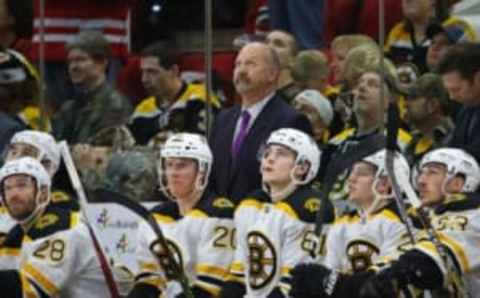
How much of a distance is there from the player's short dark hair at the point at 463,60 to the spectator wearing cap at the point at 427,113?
292mm

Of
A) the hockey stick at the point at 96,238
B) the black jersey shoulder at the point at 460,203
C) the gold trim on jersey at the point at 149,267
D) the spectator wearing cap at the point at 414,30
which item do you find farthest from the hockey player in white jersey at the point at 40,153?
the black jersey shoulder at the point at 460,203

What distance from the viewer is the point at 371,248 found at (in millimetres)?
13148

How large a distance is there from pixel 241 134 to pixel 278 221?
931mm

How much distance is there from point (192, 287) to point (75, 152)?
1.80m

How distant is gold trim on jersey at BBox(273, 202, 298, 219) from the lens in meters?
13.5

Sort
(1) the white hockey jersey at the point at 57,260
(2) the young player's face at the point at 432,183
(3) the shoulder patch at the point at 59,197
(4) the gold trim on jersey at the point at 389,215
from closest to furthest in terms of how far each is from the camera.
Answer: (2) the young player's face at the point at 432,183, (4) the gold trim on jersey at the point at 389,215, (1) the white hockey jersey at the point at 57,260, (3) the shoulder patch at the point at 59,197

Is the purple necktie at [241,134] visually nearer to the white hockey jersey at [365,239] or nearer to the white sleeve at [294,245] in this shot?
the white sleeve at [294,245]

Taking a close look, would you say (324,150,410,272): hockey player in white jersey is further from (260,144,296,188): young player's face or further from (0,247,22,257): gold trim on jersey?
(0,247,22,257): gold trim on jersey

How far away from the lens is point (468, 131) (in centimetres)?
1354

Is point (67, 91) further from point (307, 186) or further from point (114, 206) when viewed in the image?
point (307, 186)

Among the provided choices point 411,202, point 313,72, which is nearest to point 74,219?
point 313,72

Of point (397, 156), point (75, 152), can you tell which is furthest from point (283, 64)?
point (397, 156)

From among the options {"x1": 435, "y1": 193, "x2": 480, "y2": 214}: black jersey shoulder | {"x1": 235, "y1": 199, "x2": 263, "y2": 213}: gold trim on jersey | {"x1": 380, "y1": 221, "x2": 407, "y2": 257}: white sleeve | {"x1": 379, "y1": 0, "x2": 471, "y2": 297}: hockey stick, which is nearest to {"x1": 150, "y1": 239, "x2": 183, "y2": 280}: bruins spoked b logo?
{"x1": 235, "y1": 199, "x2": 263, "y2": 213}: gold trim on jersey

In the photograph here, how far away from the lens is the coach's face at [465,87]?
13.7 meters
